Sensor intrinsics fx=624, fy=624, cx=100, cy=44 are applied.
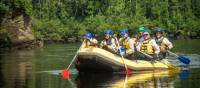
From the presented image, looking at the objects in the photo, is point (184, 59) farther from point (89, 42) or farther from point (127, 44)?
point (89, 42)

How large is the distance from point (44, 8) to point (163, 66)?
240 ft

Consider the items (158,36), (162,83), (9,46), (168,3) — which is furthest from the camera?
(168,3)

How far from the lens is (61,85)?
21.4 m

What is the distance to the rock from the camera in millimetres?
56062

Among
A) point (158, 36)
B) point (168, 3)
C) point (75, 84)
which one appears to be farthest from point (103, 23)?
point (75, 84)

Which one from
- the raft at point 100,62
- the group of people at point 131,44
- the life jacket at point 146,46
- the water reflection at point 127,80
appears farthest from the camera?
the life jacket at point 146,46

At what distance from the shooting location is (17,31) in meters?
56.5

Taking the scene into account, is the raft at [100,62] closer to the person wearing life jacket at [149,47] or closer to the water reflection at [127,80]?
the water reflection at [127,80]

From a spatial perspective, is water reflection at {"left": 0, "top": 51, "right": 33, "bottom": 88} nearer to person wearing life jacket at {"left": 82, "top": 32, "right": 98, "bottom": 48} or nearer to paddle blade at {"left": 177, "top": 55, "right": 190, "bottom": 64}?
person wearing life jacket at {"left": 82, "top": 32, "right": 98, "bottom": 48}

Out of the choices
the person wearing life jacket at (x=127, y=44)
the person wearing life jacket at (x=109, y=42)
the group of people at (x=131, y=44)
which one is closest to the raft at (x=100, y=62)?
the person wearing life jacket at (x=127, y=44)

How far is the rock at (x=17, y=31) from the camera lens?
56062mm

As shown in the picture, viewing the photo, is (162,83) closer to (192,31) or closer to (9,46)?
(9,46)

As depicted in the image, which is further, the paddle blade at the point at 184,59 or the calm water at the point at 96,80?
the paddle blade at the point at 184,59

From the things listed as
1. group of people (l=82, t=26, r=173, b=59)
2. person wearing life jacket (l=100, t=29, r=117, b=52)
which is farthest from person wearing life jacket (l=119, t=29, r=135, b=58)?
person wearing life jacket (l=100, t=29, r=117, b=52)
